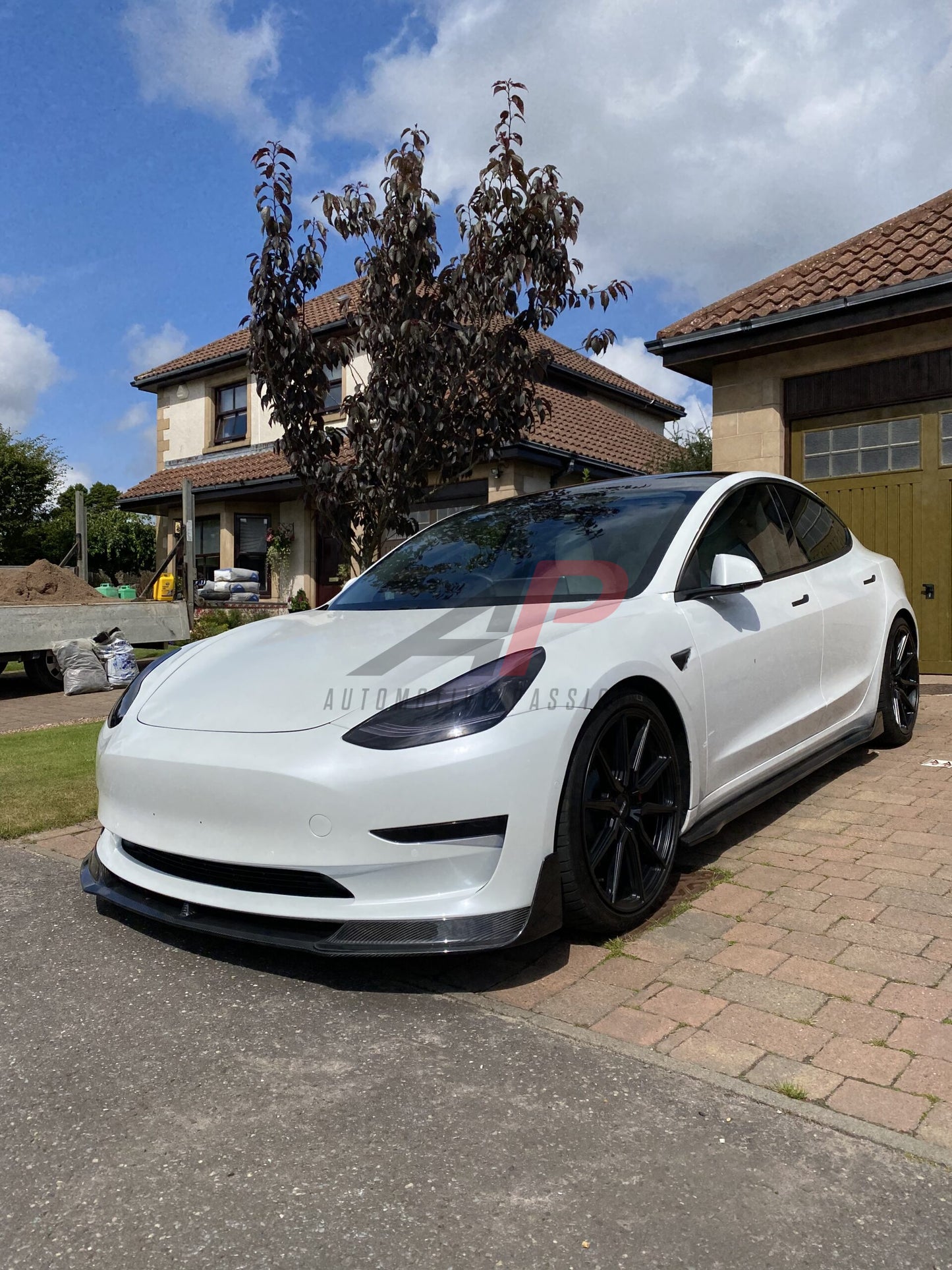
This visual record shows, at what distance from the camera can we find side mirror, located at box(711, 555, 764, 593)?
3590 millimetres

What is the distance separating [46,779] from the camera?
19.0ft

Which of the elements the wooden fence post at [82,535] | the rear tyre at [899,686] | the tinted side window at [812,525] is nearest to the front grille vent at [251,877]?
the tinted side window at [812,525]

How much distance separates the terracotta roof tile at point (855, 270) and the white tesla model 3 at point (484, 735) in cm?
530

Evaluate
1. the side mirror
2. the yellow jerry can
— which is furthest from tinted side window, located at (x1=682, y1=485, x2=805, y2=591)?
the yellow jerry can

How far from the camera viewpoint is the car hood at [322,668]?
296 cm

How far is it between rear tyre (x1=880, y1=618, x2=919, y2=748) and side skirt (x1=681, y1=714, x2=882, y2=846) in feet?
0.65

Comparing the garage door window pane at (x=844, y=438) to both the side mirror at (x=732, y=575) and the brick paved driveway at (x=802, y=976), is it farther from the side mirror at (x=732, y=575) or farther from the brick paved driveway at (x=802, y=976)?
the side mirror at (x=732, y=575)

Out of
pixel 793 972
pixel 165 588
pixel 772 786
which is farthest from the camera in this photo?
pixel 165 588

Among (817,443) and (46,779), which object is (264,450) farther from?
(46,779)

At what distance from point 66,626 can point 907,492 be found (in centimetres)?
866

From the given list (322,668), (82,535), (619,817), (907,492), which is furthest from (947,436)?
(82,535)

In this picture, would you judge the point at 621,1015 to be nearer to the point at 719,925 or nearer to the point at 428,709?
the point at 719,925

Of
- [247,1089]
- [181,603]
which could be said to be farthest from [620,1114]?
[181,603]

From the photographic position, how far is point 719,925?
10.8 ft
